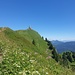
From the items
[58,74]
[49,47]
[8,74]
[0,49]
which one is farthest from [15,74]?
[49,47]

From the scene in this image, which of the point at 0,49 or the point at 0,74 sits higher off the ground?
the point at 0,49

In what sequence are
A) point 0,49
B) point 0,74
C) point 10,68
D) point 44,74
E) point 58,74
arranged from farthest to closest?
point 0,49 → point 58,74 → point 44,74 → point 10,68 → point 0,74

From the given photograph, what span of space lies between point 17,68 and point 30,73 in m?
1.30

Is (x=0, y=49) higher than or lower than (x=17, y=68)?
higher

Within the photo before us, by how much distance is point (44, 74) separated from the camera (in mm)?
16875

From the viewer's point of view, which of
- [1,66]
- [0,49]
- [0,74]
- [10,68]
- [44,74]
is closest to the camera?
[0,74]

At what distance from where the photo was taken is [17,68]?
49.6ft

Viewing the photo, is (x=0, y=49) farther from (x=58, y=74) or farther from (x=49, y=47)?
(x=49, y=47)

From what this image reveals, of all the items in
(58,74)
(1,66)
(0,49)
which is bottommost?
(58,74)

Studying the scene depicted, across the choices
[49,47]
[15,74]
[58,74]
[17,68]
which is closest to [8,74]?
[15,74]

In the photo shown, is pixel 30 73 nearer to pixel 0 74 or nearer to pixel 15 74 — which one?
pixel 15 74

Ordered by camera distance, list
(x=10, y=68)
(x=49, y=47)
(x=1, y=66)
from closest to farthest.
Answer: (x=10, y=68) < (x=1, y=66) < (x=49, y=47)

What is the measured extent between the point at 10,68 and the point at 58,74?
10.6 meters

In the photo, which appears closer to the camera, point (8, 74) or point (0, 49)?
point (8, 74)
